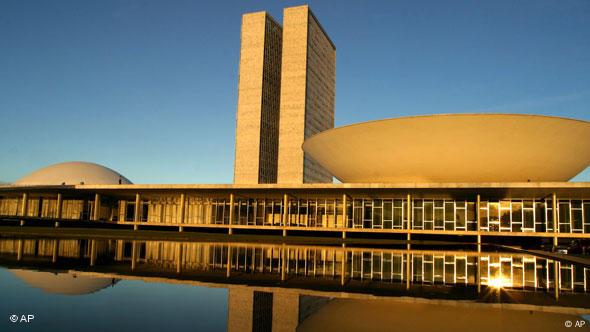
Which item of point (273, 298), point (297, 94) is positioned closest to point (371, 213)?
point (273, 298)

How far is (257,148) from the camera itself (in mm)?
108250

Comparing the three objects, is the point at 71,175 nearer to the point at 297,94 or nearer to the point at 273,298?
the point at 297,94

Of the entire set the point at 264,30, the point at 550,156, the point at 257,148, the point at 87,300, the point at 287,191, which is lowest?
the point at 87,300

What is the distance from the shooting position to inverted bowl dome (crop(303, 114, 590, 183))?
102ft

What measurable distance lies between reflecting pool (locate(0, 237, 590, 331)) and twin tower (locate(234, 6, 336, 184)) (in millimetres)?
93902

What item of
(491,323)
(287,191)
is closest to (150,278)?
(491,323)

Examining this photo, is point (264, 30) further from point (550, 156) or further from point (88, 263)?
point (88, 263)

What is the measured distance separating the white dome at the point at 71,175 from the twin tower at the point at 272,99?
1404 inches

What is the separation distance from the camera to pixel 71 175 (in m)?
73.9

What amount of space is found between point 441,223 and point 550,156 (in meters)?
8.98

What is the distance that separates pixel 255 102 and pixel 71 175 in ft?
151

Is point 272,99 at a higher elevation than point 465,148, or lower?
higher

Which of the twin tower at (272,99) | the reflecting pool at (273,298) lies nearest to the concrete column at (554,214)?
the reflecting pool at (273,298)

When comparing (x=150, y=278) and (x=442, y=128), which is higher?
(x=442, y=128)
